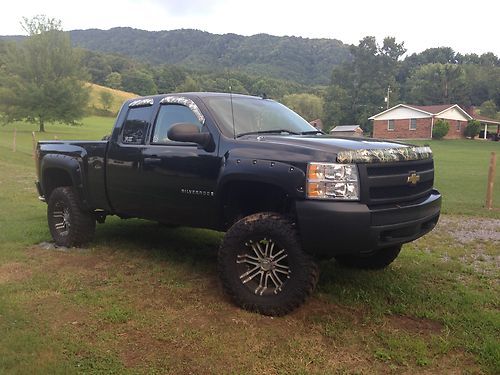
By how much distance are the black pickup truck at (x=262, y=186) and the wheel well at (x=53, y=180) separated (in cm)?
80

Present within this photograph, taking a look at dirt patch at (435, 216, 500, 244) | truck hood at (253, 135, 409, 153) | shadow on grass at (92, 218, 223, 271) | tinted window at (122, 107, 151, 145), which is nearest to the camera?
truck hood at (253, 135, 409, 153)

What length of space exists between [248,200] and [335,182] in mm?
1105

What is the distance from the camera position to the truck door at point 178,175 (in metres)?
4.55

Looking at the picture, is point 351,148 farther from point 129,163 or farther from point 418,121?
point 418,121

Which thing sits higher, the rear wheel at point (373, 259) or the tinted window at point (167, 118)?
the tinted window at point (167, 118)

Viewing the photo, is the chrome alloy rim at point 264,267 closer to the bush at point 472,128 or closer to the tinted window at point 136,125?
the tinted window at point 136,125

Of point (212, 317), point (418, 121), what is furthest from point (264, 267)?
point (418, 121)

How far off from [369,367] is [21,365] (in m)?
2.34

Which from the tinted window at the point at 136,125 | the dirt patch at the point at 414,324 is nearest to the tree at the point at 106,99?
the tinted window at the point at 136,125

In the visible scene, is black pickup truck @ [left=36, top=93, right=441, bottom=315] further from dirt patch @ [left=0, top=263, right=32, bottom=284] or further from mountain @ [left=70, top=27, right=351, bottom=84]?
mountain @ [left=70, top=27, right=351, bottom=84]

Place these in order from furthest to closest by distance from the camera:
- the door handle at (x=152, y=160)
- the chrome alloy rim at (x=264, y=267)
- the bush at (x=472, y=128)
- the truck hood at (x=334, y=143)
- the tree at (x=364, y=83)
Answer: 1. the tree at (x=364, y=83)
2. the bush at (x=472, y=128)
3. the door handle at (x=152, y=160)
4. the chrome alloy rim at (x=264, y=267)
5. the truck hood at (x=334, y=143)

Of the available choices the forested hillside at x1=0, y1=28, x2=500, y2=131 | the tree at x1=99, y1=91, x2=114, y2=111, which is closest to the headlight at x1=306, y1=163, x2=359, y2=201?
the forested hillside at x1=0, y1=28, x2=500, y2=131

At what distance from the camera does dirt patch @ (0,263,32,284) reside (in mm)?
4995

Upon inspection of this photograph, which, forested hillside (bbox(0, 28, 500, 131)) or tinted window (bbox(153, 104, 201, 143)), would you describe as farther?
forested hillside (bbox(0, 28, 500, 131))
